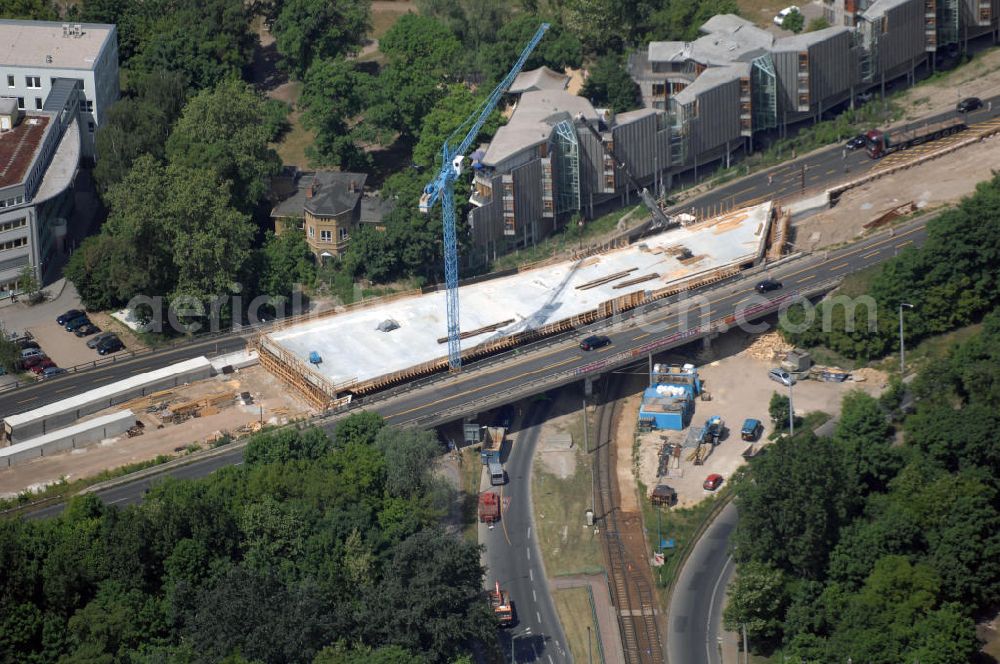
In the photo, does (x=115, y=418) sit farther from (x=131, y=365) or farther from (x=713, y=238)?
(x=713, y=238)

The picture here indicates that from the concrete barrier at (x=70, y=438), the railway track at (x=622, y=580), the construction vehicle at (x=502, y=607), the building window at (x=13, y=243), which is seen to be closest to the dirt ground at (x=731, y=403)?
the railway track at (x=622, y=580)

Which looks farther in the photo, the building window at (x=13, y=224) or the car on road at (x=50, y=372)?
the building window at (x=13, y=224)

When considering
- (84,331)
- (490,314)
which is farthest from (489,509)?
(84,331)

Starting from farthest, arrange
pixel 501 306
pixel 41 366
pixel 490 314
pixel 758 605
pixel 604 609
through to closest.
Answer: pixel 501 306, pixel 490 314, pixel 41 366, pixel 604 609, pixel 758 605

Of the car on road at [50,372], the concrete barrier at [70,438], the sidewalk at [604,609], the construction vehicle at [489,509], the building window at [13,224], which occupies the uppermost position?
the building window at [13,224]

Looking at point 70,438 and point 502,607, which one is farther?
point 70,438

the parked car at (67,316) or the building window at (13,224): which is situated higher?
the building window at (13,224)

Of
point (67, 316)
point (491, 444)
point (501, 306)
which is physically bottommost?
point (491, 444)

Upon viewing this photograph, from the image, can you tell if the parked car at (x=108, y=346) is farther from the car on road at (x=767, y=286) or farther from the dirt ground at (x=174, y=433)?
the car on road at (x=767, y=286)

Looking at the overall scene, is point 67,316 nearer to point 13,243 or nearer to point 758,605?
point 13,243
